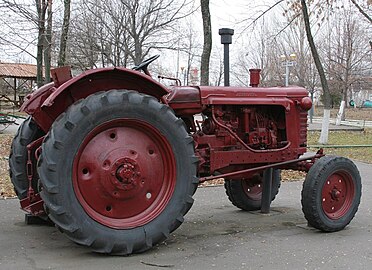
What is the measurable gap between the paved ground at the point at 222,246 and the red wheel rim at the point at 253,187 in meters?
0.30

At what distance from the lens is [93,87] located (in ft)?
17.5

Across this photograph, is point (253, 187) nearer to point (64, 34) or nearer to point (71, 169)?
point (71, 169)

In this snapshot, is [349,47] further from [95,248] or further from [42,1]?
[95,248]

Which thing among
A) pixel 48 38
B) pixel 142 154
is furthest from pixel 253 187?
pixel 48 38

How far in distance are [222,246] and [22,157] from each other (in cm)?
236

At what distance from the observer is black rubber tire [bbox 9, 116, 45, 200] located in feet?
19.7

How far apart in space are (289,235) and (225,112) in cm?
153

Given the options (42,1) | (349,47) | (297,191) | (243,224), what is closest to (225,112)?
(243,224)

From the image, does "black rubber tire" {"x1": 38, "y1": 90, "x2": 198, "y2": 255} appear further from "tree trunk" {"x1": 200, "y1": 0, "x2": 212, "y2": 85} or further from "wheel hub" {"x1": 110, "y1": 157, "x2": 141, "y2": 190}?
"tree trunk" {"x1": 200, "y1": 0, "x2": 212, "y2": 85}

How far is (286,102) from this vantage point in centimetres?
663

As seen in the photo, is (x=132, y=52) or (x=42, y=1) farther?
(x=132, y=52)

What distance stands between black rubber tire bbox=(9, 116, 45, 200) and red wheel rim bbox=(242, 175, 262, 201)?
2.80 metres

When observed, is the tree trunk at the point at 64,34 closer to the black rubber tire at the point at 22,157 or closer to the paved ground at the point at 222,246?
the paved ground at the point at 222,246

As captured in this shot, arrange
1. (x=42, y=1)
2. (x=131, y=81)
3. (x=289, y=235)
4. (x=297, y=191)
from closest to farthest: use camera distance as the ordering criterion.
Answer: (x=131, y=81) < (x=289, y=235) < (x=297, y=191) < (x=42, y=1)
